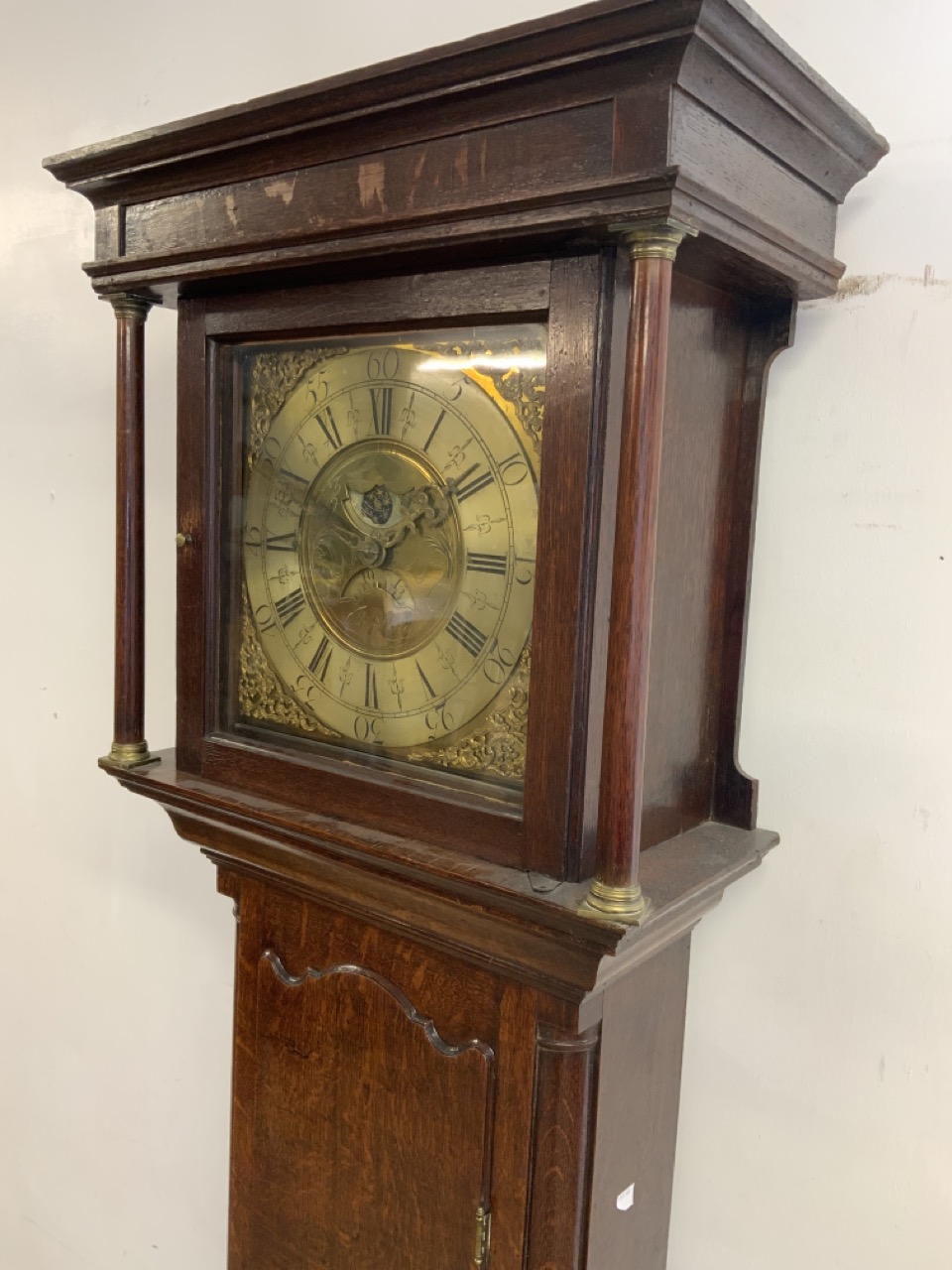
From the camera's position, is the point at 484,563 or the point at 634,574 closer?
the point at 634,574

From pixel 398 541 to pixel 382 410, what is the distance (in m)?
0.11

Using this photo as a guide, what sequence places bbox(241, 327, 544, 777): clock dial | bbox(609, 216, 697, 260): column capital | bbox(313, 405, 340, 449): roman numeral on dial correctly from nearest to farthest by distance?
bbox(609, 216, 697, 260): column capital → bbox(241, 327, 544, 777): clock dial → bbox(313, 405, 340, 449): roman numeral on dial

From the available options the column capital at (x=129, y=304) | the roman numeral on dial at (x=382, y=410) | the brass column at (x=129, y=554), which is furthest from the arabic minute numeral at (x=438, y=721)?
the column capital at (x=129, y=304)

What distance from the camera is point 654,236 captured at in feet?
2.09

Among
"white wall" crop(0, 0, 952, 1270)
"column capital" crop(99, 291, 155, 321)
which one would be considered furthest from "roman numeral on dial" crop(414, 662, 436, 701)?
"column capital" crop(99, 291, 155, 321)

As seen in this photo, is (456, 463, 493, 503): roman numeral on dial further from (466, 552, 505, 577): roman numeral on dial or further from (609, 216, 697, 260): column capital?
(609, 216, 697, 260): column capital

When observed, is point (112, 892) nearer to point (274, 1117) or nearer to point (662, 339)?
point (274, 1117)

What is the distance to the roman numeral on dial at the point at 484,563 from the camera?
2.57 ft

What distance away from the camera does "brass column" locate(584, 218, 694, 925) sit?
64 centimetres

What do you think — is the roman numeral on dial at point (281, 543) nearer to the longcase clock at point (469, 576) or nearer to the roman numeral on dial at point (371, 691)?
the longcase clock at point (469, 576)

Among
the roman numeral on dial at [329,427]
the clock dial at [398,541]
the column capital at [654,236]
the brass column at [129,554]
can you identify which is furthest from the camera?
the brass column at [129,554]

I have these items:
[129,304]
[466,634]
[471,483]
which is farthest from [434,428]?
[129,304]

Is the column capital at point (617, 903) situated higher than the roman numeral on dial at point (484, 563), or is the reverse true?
the roman numeral on dial at point (484, 563)

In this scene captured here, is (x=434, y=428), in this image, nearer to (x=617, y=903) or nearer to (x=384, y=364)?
(x=384, y=364)
